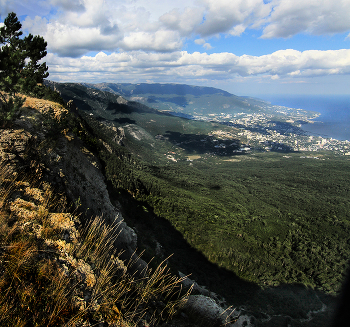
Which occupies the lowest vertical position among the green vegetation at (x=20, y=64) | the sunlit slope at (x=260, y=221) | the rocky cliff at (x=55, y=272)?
the sunlit slope at (x=260, y=221)

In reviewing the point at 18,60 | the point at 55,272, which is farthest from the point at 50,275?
the point at 18,60

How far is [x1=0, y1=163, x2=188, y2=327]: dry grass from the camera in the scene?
3.45 metres

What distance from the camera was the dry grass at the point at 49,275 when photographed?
11.3 ft

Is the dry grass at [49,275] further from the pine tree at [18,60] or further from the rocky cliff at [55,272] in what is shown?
the pine tree at [18,60]

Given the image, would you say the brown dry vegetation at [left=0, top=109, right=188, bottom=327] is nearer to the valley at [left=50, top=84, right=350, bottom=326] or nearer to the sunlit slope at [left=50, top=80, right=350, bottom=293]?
the valley at [left=50, top=84, right=350, bottom=326]

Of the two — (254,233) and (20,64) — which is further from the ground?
(20,64)

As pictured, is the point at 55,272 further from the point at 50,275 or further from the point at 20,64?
the point at 20,64

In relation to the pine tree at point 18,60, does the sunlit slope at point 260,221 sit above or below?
below

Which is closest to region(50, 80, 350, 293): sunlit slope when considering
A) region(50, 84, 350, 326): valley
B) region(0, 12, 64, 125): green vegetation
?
region(50, 84, 350, 326): valley

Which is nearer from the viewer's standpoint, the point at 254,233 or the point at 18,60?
the point at 18,60

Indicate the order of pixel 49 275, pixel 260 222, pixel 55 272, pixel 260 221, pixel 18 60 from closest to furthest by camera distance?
pixel 49 275 < pixel 55 272 < pixel 18 60 < pixel 260 222 < pixel 260 221

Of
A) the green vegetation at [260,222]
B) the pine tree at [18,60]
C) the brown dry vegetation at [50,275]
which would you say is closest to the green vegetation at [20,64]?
the pine tree at [18,60]

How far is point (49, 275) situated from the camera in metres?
4.12

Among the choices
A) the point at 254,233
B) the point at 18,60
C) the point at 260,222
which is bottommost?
the point at 254,233
